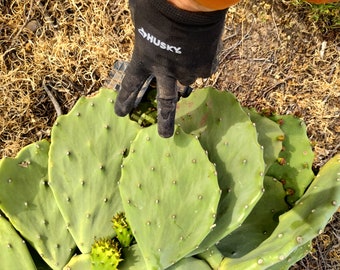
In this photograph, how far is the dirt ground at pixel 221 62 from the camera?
2.00 meters

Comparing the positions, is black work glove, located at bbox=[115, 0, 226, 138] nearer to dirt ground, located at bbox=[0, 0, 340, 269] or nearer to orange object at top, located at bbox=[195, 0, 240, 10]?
orange object at top, located at bbox=[195, 0, 240, 10]

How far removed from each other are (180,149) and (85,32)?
2.67 feet

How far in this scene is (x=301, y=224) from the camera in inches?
56.6

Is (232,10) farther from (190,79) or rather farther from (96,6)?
(190,79)

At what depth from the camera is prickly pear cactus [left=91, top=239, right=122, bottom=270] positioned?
148cm

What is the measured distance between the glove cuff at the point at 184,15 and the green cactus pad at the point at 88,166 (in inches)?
19.5

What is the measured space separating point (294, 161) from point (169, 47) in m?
0.70

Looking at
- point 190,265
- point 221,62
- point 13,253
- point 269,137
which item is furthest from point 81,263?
point 221,62

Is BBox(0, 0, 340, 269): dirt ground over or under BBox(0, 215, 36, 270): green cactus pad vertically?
over

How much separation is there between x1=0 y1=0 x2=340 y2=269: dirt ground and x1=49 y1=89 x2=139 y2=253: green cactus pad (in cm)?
48

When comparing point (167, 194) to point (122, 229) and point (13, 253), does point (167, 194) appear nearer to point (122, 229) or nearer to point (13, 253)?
point (122, 229)

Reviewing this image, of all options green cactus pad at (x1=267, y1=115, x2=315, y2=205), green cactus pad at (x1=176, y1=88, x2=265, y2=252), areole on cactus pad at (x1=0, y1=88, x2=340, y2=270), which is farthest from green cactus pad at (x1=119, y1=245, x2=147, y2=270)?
green cactus pad at (x1=267, y1=115, x2=315, y2=205)

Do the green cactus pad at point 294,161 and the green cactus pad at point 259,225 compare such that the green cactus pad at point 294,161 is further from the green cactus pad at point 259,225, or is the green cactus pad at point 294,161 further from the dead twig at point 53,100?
the dead twig at point 53,100

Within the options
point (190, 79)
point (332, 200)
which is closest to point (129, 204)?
point (190, 79)
